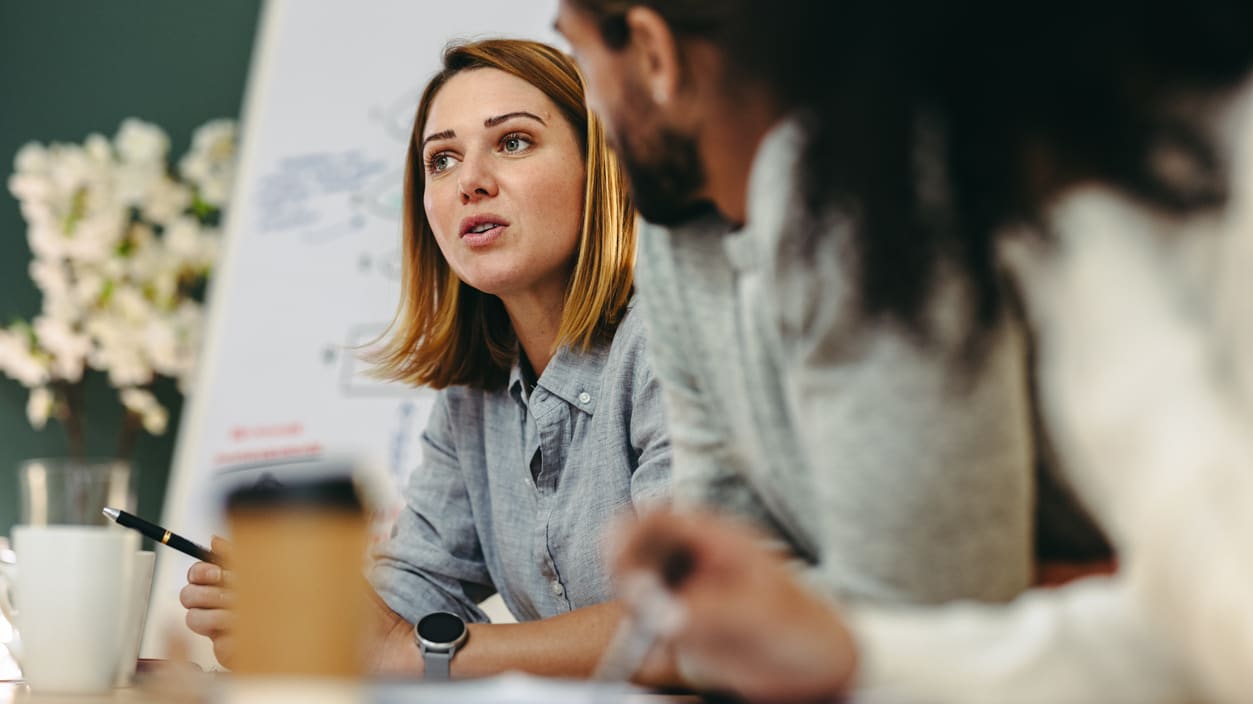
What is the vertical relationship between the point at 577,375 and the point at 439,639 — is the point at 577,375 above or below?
above

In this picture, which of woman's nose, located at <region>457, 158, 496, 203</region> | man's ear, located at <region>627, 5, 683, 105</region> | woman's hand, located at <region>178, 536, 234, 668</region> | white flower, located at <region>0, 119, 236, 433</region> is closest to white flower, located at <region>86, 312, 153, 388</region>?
white flower, located at <region>0, 119, 236, 433</region>

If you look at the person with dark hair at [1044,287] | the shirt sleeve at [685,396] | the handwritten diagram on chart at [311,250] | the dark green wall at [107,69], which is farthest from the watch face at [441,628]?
the dark green wall at [107,69]

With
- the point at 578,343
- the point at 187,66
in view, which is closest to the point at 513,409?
the point at 578,343

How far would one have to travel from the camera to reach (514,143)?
5.29 ft

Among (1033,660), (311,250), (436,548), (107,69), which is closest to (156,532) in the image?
(436,548)

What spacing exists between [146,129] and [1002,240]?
233cm

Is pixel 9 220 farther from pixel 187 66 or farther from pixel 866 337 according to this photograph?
pixel 866 337

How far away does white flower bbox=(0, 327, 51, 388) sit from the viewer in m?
2.47

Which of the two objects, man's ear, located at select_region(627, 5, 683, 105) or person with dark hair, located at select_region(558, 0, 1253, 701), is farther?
man's ear, located at select_region(627, 5, 683, 105)

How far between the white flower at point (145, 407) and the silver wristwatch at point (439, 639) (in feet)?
4.42

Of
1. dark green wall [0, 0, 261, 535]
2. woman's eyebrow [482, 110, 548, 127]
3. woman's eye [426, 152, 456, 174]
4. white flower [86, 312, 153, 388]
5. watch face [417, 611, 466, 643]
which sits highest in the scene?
dark green wall [0, 0, 261, 535]

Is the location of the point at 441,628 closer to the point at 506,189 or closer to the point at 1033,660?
the point at 506,189

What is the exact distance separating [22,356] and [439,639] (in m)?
1.54

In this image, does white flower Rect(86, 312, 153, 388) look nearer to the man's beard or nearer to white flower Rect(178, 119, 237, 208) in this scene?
white flower Rect(178, 119, 237, 208)
